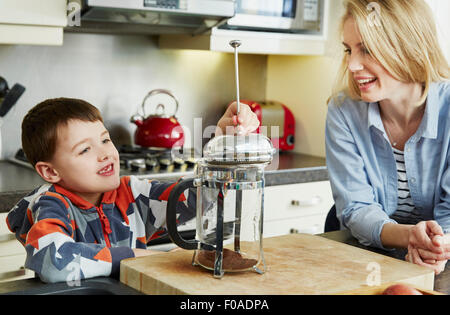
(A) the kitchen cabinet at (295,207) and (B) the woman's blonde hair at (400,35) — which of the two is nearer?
(B) the woman's blonde hair at (400,35)

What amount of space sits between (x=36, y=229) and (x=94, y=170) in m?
0.25

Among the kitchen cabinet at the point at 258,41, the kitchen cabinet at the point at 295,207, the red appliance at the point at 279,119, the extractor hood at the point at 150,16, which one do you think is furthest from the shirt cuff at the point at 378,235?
the red appliance at the point at 279,119

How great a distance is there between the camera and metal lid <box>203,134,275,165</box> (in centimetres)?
91

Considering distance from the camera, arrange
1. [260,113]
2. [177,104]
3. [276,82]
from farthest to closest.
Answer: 1. [276,82]
2. [260,113]
3. [177,104]

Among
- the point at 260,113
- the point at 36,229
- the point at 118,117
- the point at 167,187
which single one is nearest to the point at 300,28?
the point at 260,113

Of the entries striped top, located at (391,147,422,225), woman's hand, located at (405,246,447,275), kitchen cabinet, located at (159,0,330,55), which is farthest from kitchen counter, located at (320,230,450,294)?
kitchen cabinet, located at (159,0,330,55)

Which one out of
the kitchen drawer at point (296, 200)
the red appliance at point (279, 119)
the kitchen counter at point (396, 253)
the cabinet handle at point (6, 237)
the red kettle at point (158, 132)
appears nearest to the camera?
the kitchen counter at point (396, 253)

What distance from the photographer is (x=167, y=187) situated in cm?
134

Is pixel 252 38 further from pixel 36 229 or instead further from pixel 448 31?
pixel 36 229

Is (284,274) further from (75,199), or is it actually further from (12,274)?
(12,274)

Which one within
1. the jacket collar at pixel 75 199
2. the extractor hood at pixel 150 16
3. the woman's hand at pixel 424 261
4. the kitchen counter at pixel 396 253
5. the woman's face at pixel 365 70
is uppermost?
the extractor hood at pixel 150 16

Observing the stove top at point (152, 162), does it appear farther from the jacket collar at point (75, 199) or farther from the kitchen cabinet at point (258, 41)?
the jacket collar at point (75, 199)

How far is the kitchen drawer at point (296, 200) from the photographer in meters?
2.43

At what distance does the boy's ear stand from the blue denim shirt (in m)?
0.67
